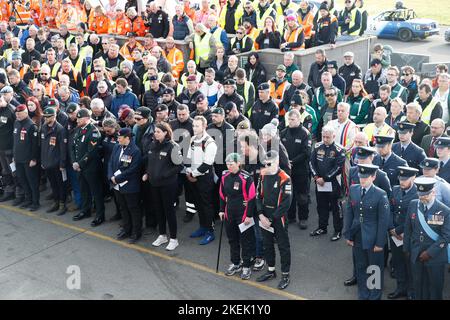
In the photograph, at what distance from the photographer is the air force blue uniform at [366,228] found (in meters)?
6.77

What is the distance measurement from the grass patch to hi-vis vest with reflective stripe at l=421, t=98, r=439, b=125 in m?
21.8

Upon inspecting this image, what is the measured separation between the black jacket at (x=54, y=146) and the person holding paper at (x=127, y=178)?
1350 mm

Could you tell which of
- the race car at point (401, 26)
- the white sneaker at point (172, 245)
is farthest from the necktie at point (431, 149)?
the race car at point (401, 26)

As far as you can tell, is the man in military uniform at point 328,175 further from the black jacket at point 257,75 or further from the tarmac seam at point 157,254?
the black jacket at point 257,75

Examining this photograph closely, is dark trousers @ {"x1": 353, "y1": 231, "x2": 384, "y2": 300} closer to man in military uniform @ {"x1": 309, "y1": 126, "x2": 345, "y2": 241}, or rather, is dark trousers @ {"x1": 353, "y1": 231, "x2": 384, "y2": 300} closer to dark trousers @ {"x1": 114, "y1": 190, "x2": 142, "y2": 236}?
man in military uniform @ {"x1": 309, "y1": 126, "x2": 345, "y2": 241}

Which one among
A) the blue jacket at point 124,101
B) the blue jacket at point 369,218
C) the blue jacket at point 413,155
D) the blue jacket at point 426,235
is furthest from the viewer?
the blue jacket at point 124,101

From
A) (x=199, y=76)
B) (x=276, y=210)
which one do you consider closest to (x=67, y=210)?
(x=199, y=76)

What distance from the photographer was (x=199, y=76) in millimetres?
12023

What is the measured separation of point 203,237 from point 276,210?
7.16ft

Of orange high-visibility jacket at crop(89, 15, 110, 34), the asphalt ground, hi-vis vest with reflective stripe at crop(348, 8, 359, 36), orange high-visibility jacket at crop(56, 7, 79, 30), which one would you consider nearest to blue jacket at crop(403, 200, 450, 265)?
the asphalt ground

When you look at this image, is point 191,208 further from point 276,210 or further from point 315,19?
point 315,19

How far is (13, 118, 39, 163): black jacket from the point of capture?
1012 centimetres

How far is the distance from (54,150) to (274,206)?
15.1 feet

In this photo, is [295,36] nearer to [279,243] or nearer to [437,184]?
[279,243]
